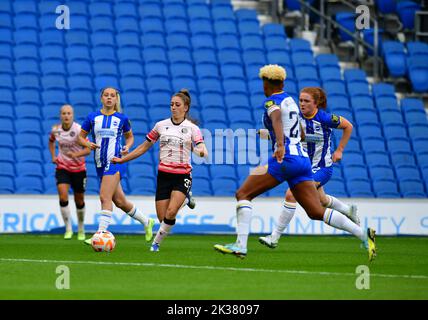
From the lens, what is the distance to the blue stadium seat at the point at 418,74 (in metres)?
26.5

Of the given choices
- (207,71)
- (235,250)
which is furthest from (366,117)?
(235,250)

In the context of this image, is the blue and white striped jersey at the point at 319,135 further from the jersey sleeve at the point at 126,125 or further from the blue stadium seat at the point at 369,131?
the blue stadium seat at the point at 369,131

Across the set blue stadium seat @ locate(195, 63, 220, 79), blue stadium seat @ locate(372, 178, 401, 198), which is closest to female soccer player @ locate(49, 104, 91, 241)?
blue stadium seat @ locate(195, 63, 220, 79)

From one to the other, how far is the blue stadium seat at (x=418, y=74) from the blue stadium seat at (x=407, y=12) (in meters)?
2.19

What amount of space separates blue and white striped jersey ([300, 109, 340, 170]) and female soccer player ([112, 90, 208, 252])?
1.80 m

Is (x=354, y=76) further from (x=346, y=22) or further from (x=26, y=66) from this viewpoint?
(x=26, y=66)

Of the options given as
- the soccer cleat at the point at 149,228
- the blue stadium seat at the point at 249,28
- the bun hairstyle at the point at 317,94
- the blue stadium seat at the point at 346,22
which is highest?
the blue stadium seat at the point at 346,22

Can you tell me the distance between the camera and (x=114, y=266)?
12883 mm

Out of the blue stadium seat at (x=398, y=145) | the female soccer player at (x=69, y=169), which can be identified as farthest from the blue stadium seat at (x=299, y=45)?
the female soccer player at (x=69, y=169)

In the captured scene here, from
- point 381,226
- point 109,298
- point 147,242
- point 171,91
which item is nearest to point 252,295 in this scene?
point 109,298

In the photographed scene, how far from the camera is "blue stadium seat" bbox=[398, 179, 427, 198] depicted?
22984 millimetres

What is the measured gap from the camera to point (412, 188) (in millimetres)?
23234

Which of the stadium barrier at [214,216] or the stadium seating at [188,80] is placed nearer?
the stadium barrier at [214,216]

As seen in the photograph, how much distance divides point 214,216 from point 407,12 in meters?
10.3
